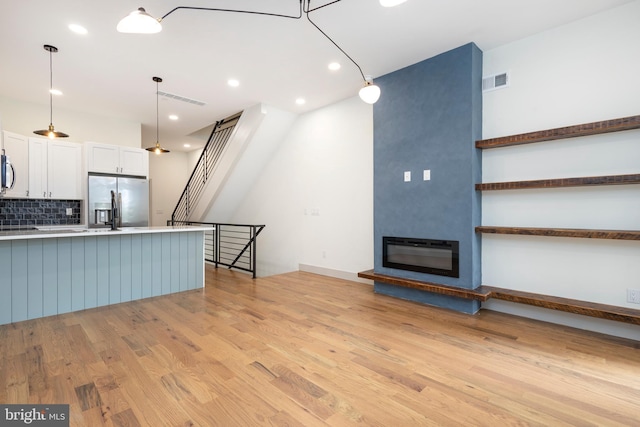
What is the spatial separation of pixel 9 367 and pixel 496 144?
4.75m

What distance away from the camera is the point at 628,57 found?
2.74 m

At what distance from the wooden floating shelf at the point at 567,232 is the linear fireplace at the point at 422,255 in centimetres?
42

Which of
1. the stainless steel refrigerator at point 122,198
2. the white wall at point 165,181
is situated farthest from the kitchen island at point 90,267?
the white wall at point 165,181

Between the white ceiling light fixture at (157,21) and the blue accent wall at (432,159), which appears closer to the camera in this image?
the white ceiling light fixture at (157,21)

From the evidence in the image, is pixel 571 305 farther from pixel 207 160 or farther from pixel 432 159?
pixel 207 160

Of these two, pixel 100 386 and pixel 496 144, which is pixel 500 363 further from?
pixel 100 386

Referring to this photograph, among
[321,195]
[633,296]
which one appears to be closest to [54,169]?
[321,195]

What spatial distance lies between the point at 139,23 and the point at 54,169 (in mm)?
4745

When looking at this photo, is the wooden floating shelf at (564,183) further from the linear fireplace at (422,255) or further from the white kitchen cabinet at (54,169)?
the white kitchen cabinet at (54,169)

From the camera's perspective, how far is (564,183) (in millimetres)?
2879

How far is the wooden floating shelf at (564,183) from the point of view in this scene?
2.57 metres

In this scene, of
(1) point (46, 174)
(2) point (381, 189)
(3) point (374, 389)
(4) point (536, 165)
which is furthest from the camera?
(1) point (46, 174)

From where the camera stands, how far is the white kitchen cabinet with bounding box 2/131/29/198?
4.68m

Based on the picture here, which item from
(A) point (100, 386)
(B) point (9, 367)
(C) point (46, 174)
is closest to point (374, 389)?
(A) point (100, 386)
